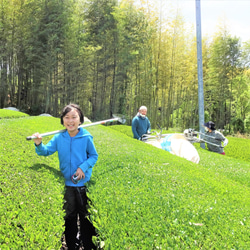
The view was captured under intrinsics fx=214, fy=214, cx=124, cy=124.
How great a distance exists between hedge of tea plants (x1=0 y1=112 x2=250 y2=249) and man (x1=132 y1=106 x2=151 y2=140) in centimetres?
298

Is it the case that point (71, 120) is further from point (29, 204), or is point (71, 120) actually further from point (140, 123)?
point (140, 123)

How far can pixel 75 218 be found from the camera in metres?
2.27

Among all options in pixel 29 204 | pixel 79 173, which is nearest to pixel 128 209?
pixel 79 173

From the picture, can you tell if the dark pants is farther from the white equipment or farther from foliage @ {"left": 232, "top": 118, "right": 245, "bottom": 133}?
foliage @ {"left": 232, "top": 118, "right": 245, "bottom": 133}

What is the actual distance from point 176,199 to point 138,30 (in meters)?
13.6

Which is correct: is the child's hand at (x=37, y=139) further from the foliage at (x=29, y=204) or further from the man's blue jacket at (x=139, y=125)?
the man's blue jacket at (x=139, y=125)

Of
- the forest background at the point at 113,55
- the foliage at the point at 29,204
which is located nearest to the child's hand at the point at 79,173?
the foliage at the point at 29,204

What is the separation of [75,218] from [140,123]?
4.10 meters

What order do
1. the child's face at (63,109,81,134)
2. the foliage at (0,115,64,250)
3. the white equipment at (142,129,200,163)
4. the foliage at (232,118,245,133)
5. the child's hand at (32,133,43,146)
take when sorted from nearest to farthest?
the foliage at (0,115,64,250) < the child's hand at (32,133,43,146) < the child's face at (63,109,81,134) < the white equipment at (142,129,200,163) < the foliage at (232,118,245,133)

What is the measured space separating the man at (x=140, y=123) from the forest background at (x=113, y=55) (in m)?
8.67

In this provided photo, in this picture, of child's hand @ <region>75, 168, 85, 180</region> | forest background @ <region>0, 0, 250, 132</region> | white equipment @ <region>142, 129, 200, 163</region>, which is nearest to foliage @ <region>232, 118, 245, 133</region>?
forest background @ <region>0, 0, 250, 132</region>

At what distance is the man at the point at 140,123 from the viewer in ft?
19.5

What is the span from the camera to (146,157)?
394 centimetres

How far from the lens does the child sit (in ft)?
7.10
